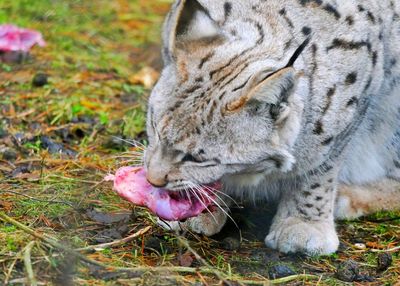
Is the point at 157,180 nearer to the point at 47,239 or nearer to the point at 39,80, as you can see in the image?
the point at 47,239

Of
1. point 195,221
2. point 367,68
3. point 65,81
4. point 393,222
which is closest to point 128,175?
point 195,221

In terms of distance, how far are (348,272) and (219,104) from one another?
1127 millimetres

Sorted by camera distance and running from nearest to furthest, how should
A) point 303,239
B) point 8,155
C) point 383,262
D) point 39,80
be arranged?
point 383,262 < point 303,239 < point 8,155 < point 39,80

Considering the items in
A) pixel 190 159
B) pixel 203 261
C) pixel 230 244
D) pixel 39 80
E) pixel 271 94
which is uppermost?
pixel 271 94

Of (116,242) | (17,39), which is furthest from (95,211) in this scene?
(17,39)

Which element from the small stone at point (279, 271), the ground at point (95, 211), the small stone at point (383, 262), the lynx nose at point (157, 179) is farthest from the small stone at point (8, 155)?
the small stone at point (383, 262)

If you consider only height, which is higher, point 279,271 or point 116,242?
point 279,271

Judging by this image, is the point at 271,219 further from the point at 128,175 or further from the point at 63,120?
the point at 63,120

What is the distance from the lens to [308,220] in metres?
5.11

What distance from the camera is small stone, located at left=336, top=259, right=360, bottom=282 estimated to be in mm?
4539

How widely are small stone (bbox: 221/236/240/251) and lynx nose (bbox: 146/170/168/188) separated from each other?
2.41 feet

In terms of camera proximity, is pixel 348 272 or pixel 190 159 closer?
pixel 190 159

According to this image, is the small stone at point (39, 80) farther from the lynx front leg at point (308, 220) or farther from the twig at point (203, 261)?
the twig at point (203, 261)

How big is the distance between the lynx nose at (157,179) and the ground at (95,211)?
1.02ft
